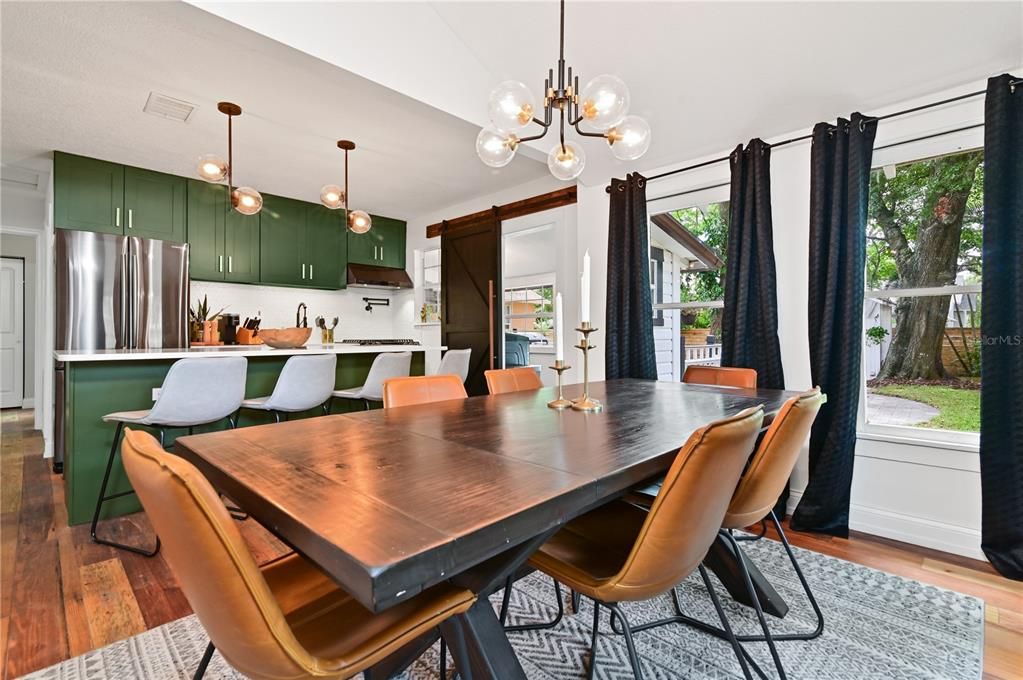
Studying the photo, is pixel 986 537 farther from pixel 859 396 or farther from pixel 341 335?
pixel 341 335

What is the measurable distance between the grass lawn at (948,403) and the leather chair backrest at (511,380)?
195 centimetres

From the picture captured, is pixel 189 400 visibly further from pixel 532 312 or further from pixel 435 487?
pixel 532 312

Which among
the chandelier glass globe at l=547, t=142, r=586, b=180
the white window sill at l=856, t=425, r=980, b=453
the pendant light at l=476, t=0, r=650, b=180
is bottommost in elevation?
the white window sill at l=856, t=425, r=980, b=453

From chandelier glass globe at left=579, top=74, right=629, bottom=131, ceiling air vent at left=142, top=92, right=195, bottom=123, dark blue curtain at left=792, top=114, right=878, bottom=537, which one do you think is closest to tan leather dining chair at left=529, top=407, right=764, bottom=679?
chandelier glass globe at left=579, top=74, right=629, bottom=131

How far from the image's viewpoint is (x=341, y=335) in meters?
5.67

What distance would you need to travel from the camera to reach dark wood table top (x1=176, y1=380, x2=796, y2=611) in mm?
606

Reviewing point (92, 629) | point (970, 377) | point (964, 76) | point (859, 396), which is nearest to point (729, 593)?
point (859, 396)

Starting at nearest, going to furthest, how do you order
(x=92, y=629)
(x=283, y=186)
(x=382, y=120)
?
(x=92, y=629), (x=382, y=120), (x=283, y=186)

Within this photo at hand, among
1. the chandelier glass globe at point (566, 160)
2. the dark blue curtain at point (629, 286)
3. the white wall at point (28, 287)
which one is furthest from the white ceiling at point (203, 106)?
the white wall at point (28, 287)

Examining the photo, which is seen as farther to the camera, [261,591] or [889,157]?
[889,157]

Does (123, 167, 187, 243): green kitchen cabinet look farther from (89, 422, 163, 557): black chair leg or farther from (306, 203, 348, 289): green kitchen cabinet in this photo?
(89, 422, 163, 557): black chair leg

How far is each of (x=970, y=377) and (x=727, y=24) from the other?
214 centimetres

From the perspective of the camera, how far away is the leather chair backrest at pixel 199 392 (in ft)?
7.34

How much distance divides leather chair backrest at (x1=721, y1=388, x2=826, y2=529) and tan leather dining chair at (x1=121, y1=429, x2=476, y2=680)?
850 millimetres
